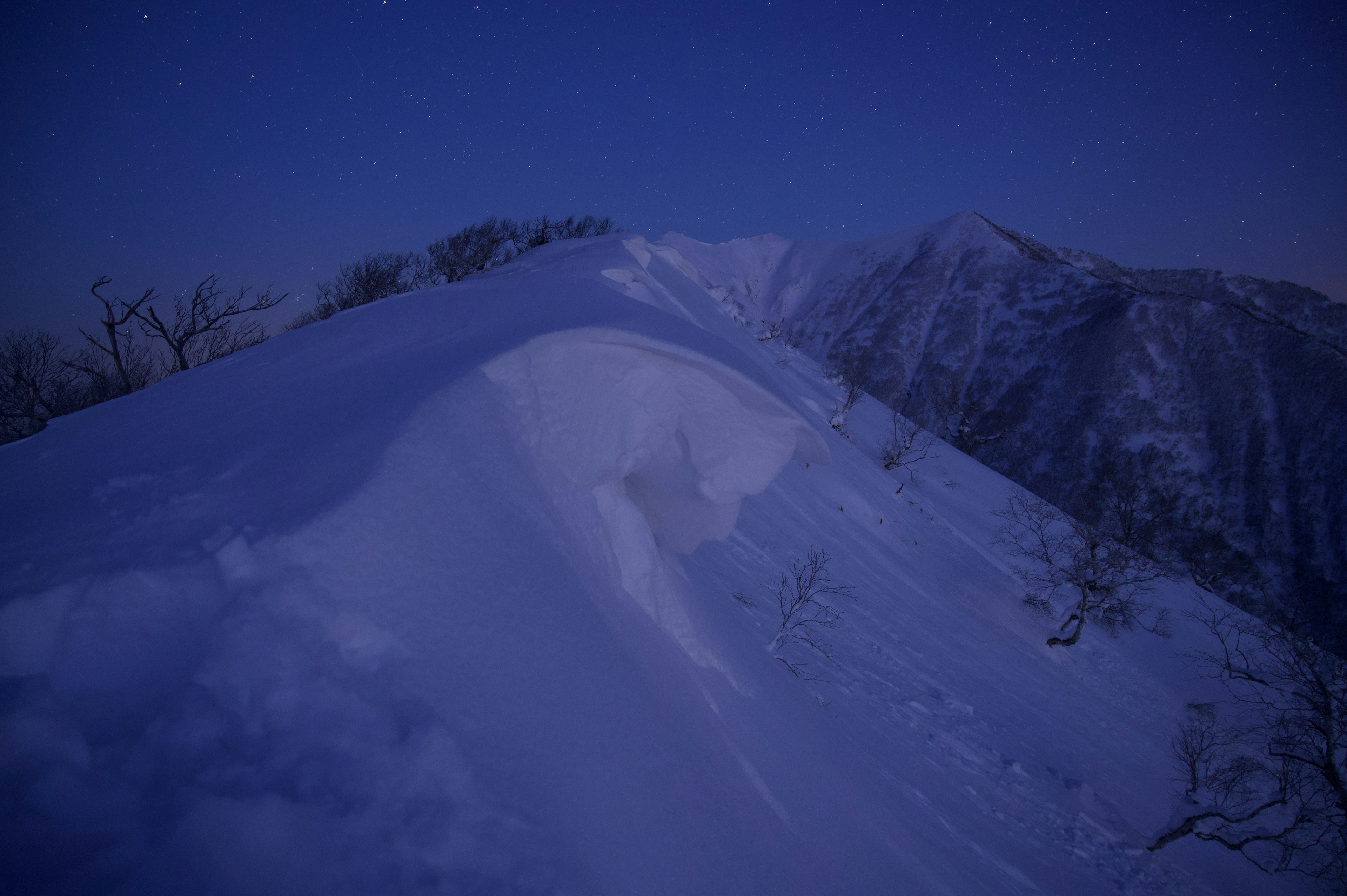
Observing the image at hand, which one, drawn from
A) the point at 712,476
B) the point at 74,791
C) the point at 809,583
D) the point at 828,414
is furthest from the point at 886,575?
the point at 74,791

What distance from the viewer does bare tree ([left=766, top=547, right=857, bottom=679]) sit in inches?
217

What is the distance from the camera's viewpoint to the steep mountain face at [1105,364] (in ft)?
108

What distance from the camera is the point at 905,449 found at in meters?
18.3

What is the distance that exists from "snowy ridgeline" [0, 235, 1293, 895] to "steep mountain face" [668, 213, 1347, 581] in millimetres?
26317

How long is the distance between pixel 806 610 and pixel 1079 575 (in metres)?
10.4

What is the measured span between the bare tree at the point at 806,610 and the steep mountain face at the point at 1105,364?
72.4 ft

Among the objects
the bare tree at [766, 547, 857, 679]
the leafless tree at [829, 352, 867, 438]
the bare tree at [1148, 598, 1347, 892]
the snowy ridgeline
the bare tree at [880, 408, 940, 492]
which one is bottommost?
the bare tree at [1148, 598, 1347, 892]

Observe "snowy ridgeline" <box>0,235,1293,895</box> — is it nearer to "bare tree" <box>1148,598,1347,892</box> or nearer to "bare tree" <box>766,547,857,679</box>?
"bare tree" <box>766,547,857,679</box>

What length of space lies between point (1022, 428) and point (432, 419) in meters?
51.4

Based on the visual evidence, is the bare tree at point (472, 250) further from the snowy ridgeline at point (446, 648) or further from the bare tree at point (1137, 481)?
the bare tree at point (1137, 481)

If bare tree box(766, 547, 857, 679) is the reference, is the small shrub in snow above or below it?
above

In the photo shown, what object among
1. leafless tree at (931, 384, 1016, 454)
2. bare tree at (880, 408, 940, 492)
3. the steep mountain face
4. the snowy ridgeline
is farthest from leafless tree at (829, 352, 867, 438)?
the snowy ridgeline

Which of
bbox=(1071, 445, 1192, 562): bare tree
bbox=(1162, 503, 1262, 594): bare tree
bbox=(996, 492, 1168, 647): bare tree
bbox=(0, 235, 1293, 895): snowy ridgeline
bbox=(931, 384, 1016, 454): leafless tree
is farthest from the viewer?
bbox=(1071, 445, 1192, 562): bare tree

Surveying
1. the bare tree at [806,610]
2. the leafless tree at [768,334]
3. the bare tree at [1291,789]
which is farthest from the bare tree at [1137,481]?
the bare tree at [806,610]
